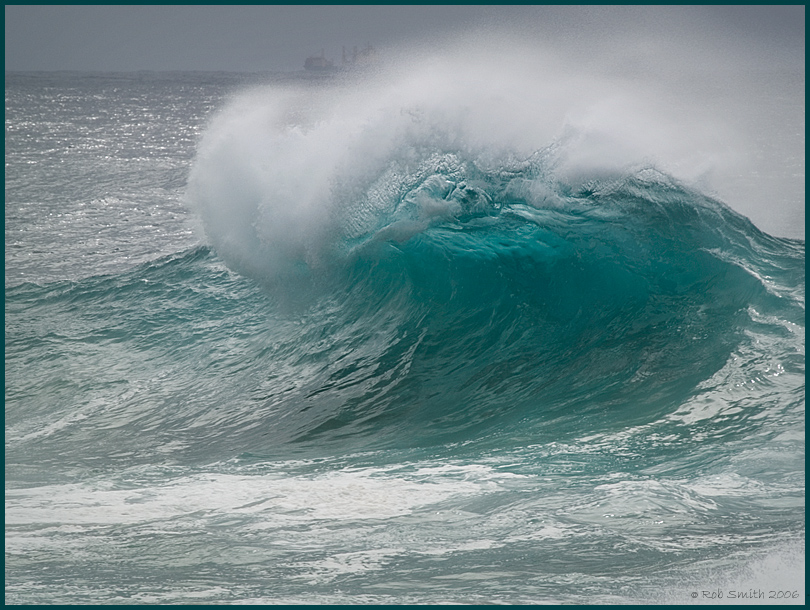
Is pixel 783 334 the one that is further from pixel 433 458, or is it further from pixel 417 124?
pixel 417 124

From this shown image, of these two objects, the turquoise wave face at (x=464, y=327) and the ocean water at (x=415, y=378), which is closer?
the ocean water at (x=415, y=378)

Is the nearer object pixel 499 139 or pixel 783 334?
pixel 783 334

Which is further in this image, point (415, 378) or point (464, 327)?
point (464, 327)

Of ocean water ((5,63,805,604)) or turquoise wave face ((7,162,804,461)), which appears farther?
turquoise wave face ((7,162,804,461))

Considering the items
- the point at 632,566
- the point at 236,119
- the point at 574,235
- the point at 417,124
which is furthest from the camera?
the point at 236,119

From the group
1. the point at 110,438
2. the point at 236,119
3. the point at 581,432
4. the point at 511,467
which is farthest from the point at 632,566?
the point at 236,119

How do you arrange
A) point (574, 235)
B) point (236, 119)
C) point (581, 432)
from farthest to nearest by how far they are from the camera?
1. point (236, 119)
2. point (574, 235)
3. point (581, 432)

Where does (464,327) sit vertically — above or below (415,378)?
above

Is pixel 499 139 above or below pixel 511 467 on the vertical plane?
above
